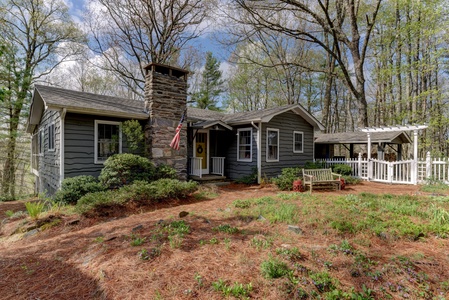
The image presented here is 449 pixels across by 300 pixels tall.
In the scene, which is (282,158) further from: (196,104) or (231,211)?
(196,104)

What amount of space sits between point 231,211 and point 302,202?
190cm

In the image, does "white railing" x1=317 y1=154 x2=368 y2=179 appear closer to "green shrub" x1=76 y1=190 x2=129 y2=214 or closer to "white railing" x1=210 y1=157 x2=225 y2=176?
"white railing" x1=210 y1=157 x2=225 y2=176

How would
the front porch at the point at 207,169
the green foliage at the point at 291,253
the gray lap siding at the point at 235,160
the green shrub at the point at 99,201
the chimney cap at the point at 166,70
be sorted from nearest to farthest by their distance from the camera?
the green foliage at the point at 291,253 → the green shrub at the point at 99,201 → the chimney cap at the point at 166,70 → the front porch at the point at 207,169 → the gray lap siding at the point at 235,160

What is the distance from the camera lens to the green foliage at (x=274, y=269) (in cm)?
262

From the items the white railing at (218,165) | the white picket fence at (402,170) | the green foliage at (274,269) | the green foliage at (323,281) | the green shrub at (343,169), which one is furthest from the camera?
the green shrub at (343,169)

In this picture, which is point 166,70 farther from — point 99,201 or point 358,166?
point 358,166

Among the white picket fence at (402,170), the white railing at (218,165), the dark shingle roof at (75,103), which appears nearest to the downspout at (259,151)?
the white railing at (218,165)

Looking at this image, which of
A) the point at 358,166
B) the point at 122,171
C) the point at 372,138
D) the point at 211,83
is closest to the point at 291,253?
the point at 122,171

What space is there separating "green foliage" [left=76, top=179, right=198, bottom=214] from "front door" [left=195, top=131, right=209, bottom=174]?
12.3 ft

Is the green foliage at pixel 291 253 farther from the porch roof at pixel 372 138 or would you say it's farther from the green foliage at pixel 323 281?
the porch roof at pixel 372 138

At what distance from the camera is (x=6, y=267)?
3500mm

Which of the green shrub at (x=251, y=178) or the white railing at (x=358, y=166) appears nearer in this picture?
the green shrub at (x=251, y=178)

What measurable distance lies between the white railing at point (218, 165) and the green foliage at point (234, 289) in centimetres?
857

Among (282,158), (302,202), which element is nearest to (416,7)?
(282,158)
